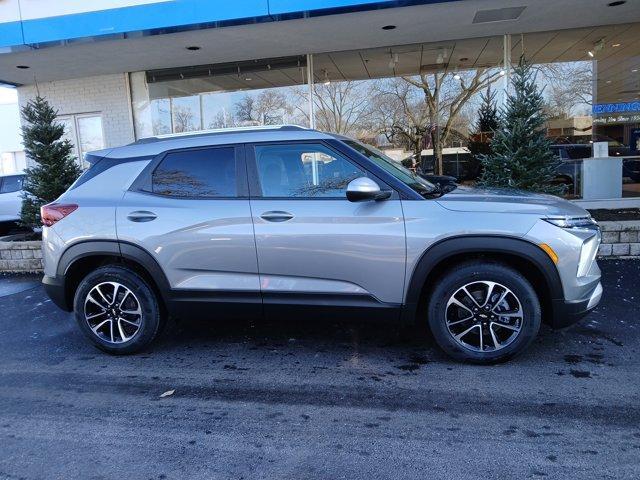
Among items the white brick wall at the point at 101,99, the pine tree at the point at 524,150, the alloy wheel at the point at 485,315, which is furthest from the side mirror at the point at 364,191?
the white brick wall at the point at 101,99

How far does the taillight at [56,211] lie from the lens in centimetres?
425

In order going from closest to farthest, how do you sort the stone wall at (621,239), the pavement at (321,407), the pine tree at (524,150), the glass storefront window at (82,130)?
the pavement at (321,407)
the stone wall at (621,239)
the pine tree at (524,150)
the glass storefront window at (82,130)

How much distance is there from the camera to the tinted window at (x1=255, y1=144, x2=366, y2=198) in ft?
12.8

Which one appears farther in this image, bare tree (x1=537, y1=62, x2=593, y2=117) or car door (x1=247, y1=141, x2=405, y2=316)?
bare tree (x1=537, y1=62, x2=593, y2=117)

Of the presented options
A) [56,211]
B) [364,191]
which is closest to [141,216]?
[56,211]

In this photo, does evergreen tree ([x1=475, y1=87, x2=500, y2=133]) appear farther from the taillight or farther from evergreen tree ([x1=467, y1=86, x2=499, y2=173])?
the taillight

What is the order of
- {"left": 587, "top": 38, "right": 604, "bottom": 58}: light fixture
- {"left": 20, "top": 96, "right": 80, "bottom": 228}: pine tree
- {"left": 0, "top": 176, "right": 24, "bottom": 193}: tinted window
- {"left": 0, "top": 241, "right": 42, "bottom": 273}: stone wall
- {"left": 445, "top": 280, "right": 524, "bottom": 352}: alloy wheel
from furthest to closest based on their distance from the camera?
{"left": 0, "top": 176, "right": 24, "bottom": 193}: tinted window, {"left": 587, "top": 38, "right": 604, "bottom": 58}: light fixture, {"left": 20, "top": 96, "right": 80, "bottom": 228}: pine tree, {"left": 0, "top": 241, "right": 42, "bottom": 273}: stone wall, {"left": 445, "top": 280, "right": 524, "bottom": 352}: alloy wheel

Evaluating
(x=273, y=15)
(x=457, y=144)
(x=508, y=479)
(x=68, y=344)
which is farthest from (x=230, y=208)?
(x=457, y=144)

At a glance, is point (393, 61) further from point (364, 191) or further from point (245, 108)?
point (364, 191)

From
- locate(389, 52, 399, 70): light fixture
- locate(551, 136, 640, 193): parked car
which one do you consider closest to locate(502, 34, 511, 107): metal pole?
locate(551, 136, 640, 193): parked car

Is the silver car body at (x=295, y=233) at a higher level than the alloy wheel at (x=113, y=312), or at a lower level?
higher

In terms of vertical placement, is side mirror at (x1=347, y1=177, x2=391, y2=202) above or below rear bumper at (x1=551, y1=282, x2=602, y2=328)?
above

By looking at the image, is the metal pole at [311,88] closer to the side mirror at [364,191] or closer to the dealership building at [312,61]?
the dealership building at [312,61]

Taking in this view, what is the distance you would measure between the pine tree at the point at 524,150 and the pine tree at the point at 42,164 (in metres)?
7.30
